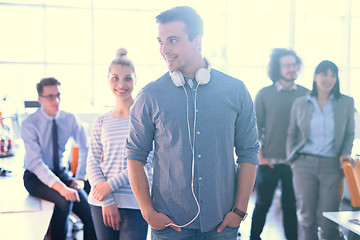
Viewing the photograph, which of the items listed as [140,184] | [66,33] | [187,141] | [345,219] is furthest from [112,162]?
[66,33]

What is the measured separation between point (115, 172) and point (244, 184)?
2.40ft

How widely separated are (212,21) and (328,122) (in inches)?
254

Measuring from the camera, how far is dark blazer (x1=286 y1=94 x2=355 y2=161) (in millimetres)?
2908

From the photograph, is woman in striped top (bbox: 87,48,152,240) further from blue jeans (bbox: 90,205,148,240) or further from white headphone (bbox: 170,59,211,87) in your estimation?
white headphone (bbox: 170,59,211,87)

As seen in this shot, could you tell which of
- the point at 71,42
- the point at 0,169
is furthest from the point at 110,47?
the point at 0,169

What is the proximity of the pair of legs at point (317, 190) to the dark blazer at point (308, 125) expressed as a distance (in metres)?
0.10

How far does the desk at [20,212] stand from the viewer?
6.44 ft

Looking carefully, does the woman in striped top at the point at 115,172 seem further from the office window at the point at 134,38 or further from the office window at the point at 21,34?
the office window at the point at 21,34

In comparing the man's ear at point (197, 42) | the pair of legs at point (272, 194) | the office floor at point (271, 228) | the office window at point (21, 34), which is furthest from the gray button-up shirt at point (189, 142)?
the office window at point (21, 34)

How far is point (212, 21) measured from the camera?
9008mm

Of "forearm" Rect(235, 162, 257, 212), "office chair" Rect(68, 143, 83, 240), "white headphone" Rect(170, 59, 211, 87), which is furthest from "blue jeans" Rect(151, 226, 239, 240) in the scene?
"office chair" Rect(68, 143, 83, 240)

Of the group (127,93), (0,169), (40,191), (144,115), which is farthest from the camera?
(0,169)

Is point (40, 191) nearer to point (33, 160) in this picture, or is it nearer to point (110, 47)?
point (33, 160)

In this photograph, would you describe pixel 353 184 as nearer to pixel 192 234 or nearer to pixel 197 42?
pixel 192 234
